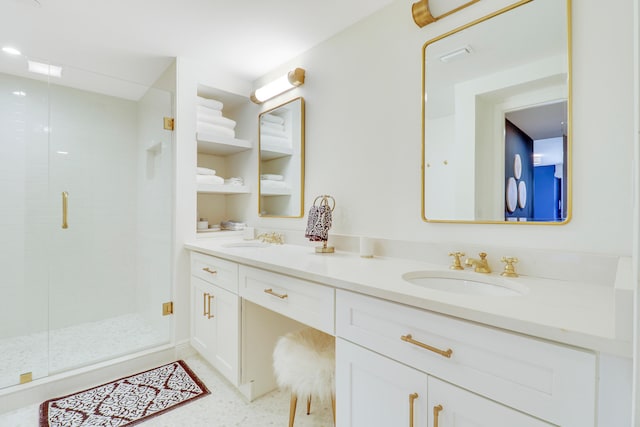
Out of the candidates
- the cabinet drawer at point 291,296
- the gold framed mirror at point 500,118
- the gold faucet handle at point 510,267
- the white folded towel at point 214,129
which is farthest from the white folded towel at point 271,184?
the gold faucet handle at point 510,267

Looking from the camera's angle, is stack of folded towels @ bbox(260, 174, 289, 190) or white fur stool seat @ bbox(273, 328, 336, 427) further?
stack of folded towels @ bbox(260, 174, 289, 190)

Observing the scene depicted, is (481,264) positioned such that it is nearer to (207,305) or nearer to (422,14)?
(422,14)

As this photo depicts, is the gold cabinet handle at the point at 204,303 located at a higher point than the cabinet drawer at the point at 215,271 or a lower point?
lower

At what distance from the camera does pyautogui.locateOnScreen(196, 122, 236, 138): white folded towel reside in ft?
7.50

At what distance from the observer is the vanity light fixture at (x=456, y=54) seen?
1306mm

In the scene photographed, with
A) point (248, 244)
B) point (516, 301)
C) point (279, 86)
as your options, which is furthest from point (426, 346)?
point (279, 86)

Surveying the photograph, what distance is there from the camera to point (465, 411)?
30.1 inches

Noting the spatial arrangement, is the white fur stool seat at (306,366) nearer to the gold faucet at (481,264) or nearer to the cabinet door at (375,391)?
the cabinet door at (375,391)

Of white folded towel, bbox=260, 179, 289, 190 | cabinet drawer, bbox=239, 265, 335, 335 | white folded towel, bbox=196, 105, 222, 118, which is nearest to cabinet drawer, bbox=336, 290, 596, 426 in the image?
cabinet drawer, bbox=239, 265, 335, 335

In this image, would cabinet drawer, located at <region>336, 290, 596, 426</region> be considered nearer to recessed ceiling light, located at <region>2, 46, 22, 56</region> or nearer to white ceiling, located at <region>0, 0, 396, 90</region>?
white ceiling, located at <region>0, 0, 396, 90</region>

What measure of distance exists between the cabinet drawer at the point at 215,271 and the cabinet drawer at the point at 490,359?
3.00 feet

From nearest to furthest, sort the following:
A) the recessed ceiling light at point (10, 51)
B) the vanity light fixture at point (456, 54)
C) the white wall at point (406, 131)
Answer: the white wall at point (406, 131) < the vanity light fixture at point (456, 54) < the recessed ceiling light at point (10, 51)

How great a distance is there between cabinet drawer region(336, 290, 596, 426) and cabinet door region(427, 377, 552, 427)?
2 cm

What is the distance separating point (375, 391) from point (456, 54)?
A: 4.73 ft
